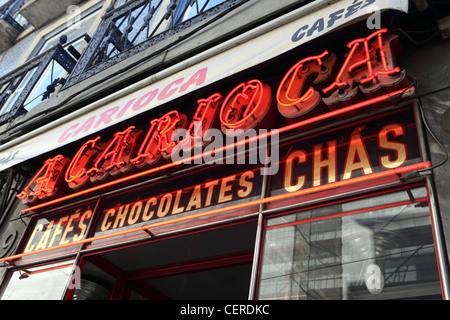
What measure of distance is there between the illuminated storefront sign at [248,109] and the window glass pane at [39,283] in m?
1.27

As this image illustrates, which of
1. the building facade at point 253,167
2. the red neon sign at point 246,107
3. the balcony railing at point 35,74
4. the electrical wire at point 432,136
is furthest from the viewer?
the balcony railing at point 35,74

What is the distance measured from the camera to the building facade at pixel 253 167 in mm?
3896

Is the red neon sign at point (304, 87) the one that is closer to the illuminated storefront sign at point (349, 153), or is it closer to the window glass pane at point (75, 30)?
the illuminated storefront sign at point (349, 153)

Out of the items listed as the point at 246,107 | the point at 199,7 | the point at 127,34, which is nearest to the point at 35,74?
the point at 127,34

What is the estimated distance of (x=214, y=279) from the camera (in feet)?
24.0

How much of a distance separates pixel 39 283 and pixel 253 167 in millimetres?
3847

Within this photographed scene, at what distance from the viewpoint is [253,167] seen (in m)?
5.36

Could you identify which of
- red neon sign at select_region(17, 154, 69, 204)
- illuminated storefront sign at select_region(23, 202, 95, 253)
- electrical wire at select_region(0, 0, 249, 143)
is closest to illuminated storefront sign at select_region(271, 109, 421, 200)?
electrical wire at select_region(0, 0, 249, 143)

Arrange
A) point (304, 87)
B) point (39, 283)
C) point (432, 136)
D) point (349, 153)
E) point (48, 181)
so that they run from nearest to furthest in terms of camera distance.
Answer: point (432, 136) < point (349, 153) < point (304, 87) < point (39, 283) < point (48, 181)

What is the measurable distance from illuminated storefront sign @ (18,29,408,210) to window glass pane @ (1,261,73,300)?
1.27 meters

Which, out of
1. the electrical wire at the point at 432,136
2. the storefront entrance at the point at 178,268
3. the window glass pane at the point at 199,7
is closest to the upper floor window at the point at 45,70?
the window glass pane at the point at 199,7

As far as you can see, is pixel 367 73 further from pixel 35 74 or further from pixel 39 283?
pixel 35 74
